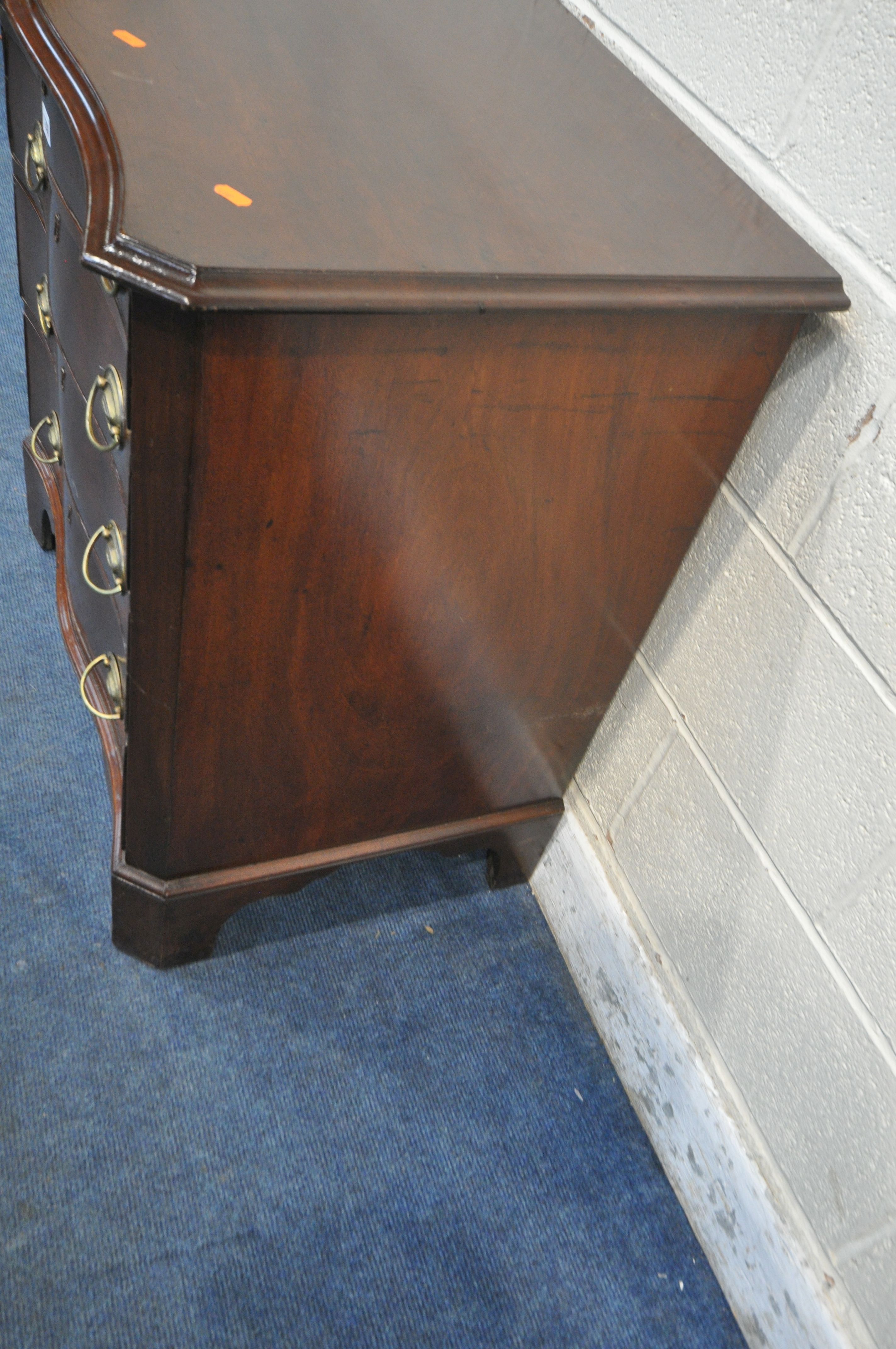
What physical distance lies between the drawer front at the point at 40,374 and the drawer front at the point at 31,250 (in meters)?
0.03

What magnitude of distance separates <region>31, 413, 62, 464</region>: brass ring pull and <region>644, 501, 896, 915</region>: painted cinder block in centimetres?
75

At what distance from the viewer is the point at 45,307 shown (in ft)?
3.80

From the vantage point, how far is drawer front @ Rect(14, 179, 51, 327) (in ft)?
3.78

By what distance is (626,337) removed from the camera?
2.54 ft

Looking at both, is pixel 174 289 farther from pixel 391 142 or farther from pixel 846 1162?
pixel 846 1162

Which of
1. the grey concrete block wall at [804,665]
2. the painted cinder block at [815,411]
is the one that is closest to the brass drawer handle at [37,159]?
the grey concrete block wall at [804,665]

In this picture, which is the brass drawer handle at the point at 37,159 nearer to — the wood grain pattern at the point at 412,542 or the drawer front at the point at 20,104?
the drawer front at the point at 20,104

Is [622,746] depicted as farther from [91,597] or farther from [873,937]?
[91,597]

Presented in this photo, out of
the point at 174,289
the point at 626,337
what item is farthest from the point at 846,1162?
the point at 174,289

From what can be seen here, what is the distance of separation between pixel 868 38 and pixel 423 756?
75 cm

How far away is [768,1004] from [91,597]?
0.87 meters

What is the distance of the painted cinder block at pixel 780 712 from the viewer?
0.87 metres

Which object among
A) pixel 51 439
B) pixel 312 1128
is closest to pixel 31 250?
pixel 51 439

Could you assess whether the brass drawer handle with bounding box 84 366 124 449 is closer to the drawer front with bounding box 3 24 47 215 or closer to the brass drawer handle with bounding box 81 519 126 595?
the brass drawer handle with bounding box 81 519 126 595
